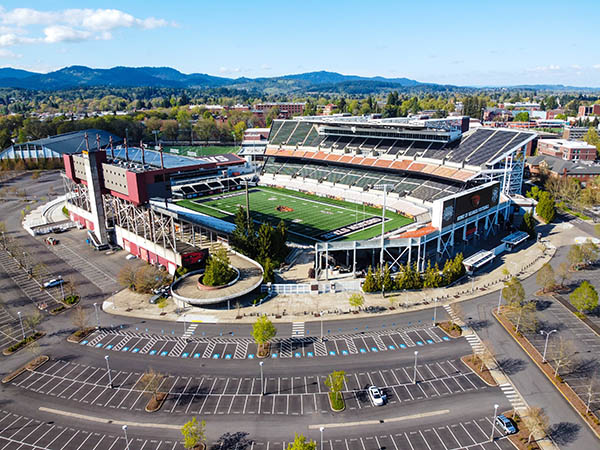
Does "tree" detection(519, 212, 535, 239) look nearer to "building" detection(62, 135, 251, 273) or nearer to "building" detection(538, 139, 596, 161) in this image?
"building" detection(62, 135, 251, 273)

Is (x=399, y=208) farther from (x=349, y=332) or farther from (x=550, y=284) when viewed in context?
(x=349, y=332)

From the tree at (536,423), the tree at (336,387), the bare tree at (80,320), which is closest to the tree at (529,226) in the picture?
the tree at (536,423)

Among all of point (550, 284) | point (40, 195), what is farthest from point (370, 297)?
point (40, 195)

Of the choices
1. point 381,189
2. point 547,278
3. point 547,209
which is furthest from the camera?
point 381,189

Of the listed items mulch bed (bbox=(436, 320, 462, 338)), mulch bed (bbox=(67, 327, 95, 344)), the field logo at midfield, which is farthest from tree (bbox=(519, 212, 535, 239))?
mulch bed (bbox=(67, 327, 95, 344))

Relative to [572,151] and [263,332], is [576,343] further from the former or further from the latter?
[572,151]

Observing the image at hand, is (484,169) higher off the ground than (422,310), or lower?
higher

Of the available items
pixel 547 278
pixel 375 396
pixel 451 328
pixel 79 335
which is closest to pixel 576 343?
pixel 547 278
